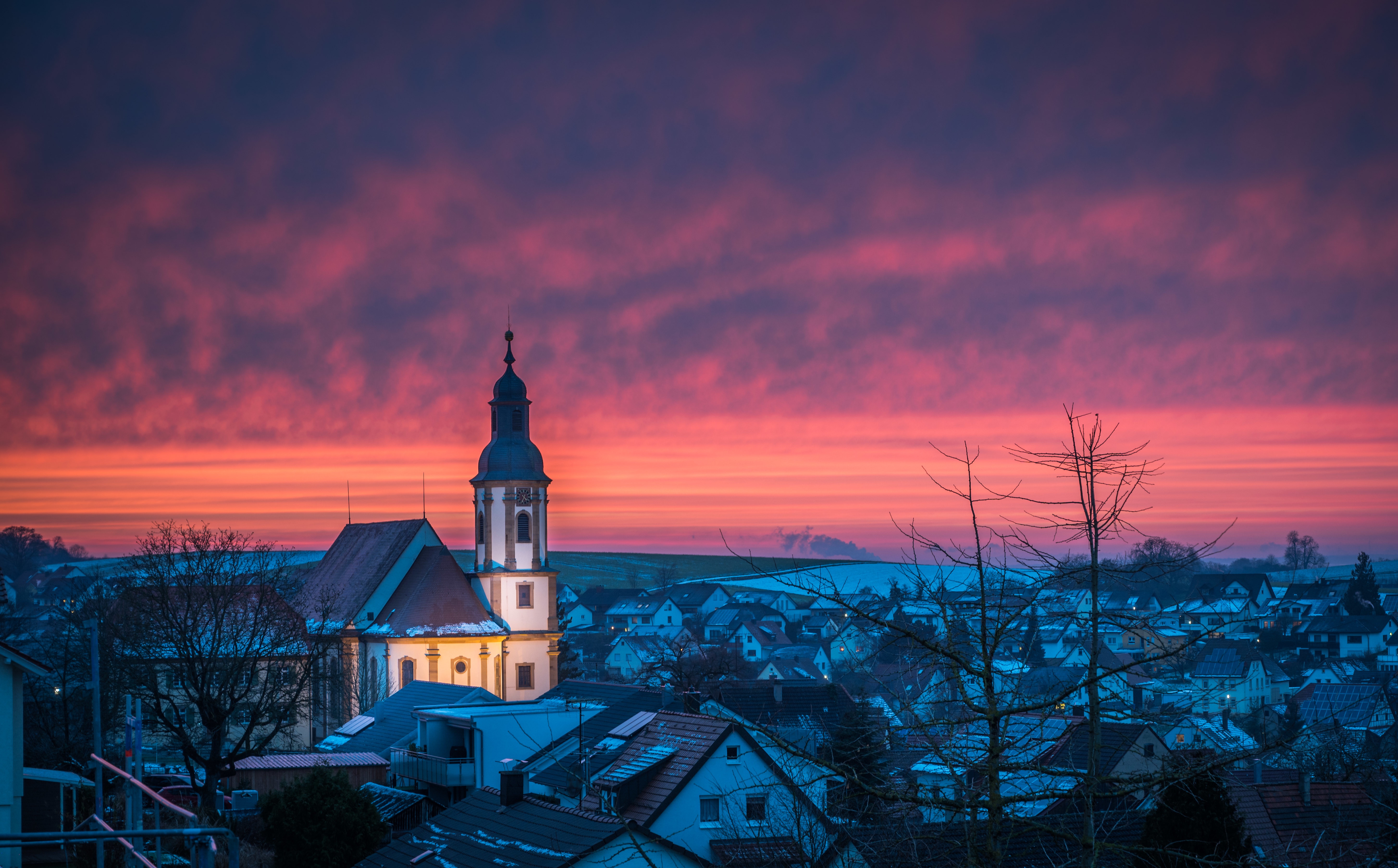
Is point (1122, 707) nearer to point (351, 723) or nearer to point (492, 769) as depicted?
point (492, 769)

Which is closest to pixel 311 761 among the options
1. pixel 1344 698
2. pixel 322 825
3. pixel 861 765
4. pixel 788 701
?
pixel 322 825

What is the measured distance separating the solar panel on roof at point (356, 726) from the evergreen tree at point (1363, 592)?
10445 centimetres

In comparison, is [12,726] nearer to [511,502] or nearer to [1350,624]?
[511,502]

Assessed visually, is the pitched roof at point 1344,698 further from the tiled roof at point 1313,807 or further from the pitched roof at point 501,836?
the pitched roof at point 501,836

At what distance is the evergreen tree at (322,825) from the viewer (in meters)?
28.6

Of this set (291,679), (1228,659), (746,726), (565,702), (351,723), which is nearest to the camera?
(746,726)

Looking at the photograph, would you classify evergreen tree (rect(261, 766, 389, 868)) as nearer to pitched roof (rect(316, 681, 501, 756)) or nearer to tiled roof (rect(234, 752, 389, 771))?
tiled roof (rect(234, 752, 389, 771))

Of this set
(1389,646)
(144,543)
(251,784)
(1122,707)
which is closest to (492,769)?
(251,784)

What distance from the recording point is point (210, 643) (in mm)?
42656

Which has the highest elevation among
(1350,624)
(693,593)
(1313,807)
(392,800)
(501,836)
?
(501,836)

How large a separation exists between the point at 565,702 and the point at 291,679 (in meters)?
12.1

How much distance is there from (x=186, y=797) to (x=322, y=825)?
519 inches

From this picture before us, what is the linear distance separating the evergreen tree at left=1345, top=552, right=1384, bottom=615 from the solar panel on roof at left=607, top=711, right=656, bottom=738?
366ft

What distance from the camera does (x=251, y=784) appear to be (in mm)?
41500
